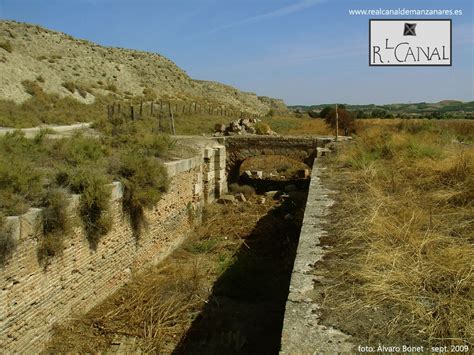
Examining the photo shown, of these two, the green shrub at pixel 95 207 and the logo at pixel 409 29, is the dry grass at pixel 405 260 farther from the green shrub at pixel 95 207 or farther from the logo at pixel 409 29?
the green shrub at pixel 95 207

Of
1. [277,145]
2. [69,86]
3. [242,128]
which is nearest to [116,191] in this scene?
[277,145]

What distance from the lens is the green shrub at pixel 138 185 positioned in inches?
336

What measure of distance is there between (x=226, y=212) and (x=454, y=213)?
9621 millimetres

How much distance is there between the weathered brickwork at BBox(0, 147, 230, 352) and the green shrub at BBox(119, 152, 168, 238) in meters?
0.25

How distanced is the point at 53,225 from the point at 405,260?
474 centimetres

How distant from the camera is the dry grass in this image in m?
3.07

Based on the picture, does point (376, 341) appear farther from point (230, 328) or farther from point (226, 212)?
point (226, 212)

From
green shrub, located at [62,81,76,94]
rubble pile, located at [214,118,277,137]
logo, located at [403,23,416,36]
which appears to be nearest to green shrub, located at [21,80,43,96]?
green shrub, located at [62,81,76,94]

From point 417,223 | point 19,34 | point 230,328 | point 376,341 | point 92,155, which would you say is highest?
point 19,34

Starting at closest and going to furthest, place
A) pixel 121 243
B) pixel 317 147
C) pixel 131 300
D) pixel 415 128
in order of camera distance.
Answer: pixel 131 300 → pixel 121 243 → pixel 317 147 → pixel 415 128

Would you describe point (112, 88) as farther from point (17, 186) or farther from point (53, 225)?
point (53, 225)

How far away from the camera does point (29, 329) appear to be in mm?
6023

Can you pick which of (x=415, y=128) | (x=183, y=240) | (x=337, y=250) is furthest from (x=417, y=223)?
(x=415, y=128)

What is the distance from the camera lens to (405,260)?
13.4ft
